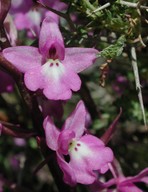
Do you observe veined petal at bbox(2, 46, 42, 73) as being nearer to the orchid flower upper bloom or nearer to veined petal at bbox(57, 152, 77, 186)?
the orchid flower upper bloom

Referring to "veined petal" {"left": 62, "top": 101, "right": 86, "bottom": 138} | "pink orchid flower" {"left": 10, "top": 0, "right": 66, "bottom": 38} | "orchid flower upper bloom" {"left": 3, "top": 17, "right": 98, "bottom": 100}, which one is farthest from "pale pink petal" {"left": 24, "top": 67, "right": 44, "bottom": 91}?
"pink orchid flower" {"left": 10, "top": 0, "right": 66, "bottom": 38}

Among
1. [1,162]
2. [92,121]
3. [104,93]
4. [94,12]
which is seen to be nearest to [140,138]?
[104,93]

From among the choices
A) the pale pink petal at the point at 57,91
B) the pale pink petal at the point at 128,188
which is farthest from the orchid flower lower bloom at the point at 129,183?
the pale pink petal at the point at 57,91

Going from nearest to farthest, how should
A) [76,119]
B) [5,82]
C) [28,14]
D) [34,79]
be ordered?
1. [34,79]
2. [76,119]
3. [5,82]
4. [28,14]

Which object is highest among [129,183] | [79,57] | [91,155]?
[79,57]

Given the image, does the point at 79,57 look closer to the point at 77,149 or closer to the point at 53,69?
the point at 53,69

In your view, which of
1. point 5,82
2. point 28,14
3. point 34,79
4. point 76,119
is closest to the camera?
point 34,79

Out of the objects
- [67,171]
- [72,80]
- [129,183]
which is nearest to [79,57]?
[72,80]
